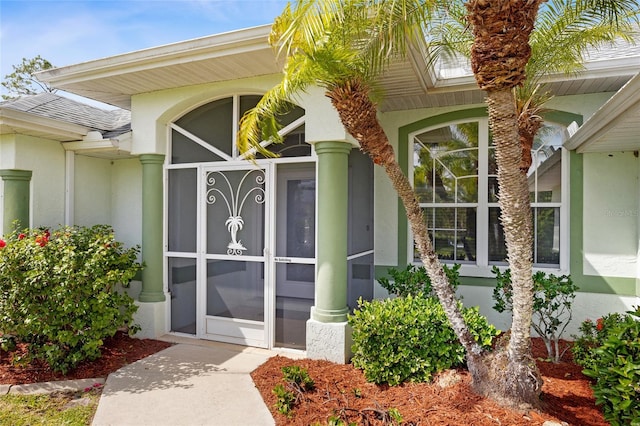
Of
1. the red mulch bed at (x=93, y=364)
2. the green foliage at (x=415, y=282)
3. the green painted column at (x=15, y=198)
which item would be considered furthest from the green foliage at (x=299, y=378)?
the green painted column at (x=15, y=198)

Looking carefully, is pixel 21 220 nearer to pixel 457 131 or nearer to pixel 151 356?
pixel 151 356

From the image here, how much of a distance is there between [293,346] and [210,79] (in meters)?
4.17

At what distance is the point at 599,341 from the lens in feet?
15.2

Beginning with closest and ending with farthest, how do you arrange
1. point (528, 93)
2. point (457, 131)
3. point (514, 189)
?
point (514, 189) → point (528, 93) → point (457, 131)

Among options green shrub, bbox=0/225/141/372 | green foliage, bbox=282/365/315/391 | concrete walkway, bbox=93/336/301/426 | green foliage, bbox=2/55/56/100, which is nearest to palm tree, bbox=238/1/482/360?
green foliage, bbox=282/365/315/391

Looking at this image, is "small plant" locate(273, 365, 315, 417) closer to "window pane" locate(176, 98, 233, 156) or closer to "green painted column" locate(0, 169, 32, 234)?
"window pane" locate(176, 98, 233, 156)

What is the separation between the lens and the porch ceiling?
4.83 meters

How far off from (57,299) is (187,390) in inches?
80.4

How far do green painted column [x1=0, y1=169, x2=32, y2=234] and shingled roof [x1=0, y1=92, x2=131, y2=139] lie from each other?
1033mm

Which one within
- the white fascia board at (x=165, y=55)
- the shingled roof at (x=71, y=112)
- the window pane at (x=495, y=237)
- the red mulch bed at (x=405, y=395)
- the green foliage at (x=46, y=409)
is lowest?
the green foliage at (x=46, y=409)

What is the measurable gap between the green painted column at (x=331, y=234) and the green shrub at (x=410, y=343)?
2.29 feet

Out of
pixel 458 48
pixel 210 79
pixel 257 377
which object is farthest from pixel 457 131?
pixel 257 377

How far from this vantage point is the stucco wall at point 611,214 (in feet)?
17.9

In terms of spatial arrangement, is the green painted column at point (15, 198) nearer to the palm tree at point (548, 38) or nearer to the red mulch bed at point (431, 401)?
the red mulch bed at point (431, 401)
